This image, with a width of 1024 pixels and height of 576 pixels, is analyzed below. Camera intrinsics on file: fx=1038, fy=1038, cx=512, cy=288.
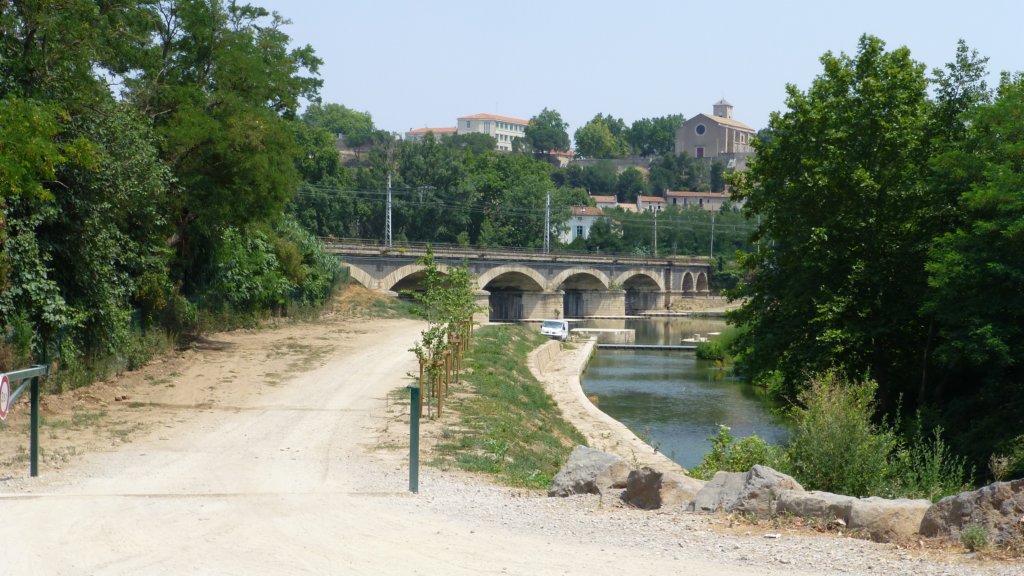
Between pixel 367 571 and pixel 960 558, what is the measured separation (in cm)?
404

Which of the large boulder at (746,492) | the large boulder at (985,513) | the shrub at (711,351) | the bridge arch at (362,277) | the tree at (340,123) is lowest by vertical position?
the shrub at (711,351)

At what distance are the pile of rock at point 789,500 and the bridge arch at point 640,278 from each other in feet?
258

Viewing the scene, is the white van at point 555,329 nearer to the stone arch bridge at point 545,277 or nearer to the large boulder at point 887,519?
the stone arch bridge at point 545,277

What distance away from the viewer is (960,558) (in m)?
7.09

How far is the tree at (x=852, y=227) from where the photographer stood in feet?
77.5

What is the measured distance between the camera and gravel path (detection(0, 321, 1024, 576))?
7.10 metres

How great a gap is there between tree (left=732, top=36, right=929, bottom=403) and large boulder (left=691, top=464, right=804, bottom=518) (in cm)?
1467

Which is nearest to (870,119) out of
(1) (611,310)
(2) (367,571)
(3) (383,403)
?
(3) (383,403)

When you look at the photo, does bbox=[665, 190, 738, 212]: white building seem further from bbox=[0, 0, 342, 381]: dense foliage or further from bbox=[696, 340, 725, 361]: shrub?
bbox=[0, 0, 342, 381]: dense foliage

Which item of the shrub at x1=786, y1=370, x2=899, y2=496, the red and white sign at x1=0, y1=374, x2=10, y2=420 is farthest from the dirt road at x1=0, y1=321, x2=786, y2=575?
the shrub at x1=786, y1=370, x2=899, y2=496

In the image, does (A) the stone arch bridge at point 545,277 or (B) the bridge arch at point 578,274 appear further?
(B) the bridge arch at point 578,274

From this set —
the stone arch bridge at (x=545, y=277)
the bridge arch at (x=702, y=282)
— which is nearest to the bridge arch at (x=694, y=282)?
the bridge arch at (x=702, y=282)

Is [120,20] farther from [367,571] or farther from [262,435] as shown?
[367,571]

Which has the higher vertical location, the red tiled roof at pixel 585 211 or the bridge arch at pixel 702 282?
the red tiled roof at pixel 585 211
